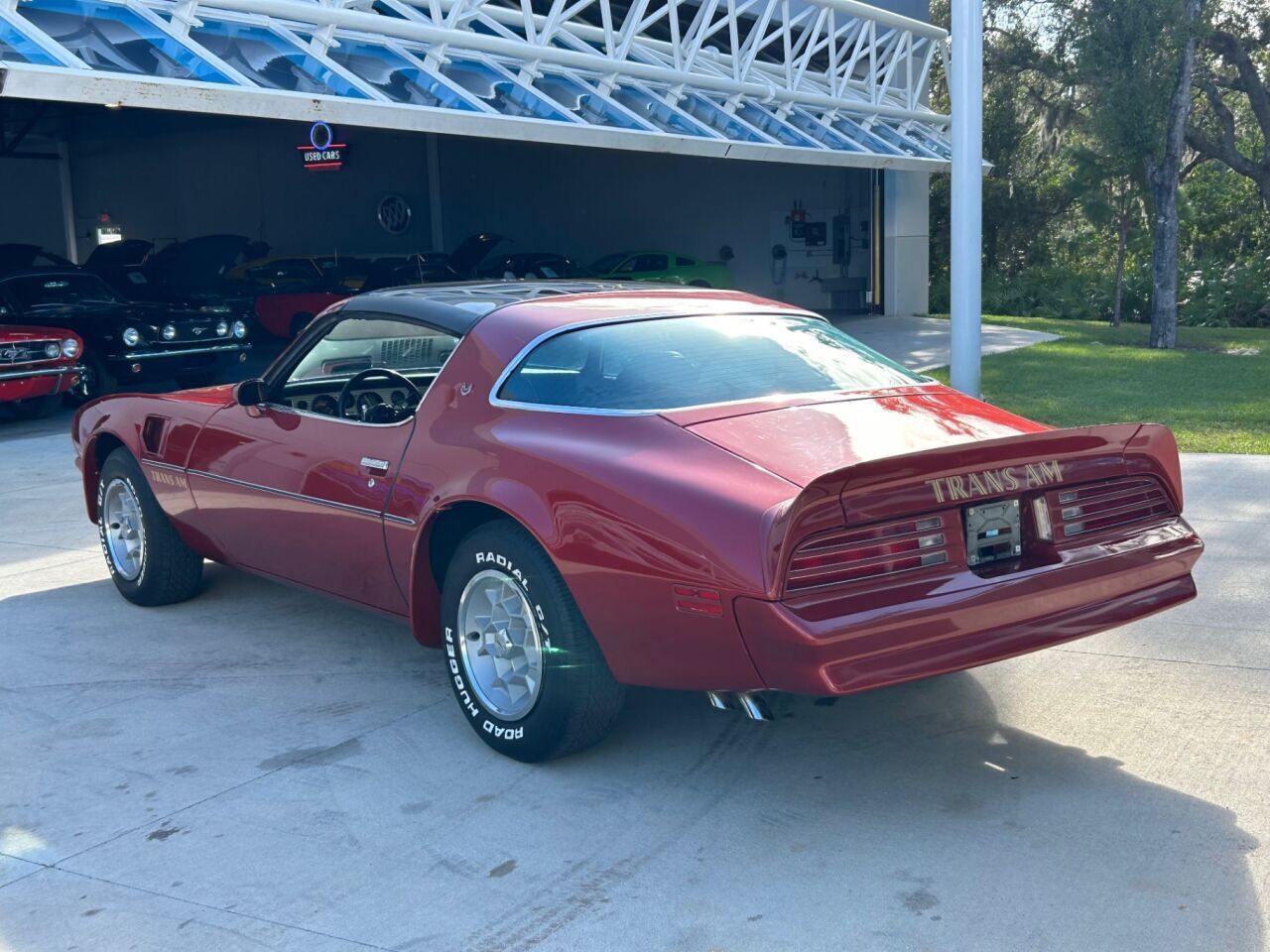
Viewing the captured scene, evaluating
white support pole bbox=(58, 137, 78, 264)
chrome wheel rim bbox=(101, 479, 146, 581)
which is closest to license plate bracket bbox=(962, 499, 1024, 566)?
chrome wheel rim bbox=(101, 479, 146, 581)

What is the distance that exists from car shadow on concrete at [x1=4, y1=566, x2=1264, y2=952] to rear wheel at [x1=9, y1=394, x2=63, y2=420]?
10.4 meters

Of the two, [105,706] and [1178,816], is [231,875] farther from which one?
[1178,816]

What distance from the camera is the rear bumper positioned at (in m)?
3.38

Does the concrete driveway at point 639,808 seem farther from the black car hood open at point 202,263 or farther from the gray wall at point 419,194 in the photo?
the gray wall at point 419,194

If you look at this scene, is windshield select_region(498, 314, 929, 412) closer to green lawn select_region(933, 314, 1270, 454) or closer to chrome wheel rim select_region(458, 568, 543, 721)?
chrome wheel rim select_region(458, 568, 543, 721)

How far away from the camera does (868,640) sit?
343 cm

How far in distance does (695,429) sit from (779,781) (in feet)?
3.68

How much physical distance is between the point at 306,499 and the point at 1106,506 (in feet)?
9.47

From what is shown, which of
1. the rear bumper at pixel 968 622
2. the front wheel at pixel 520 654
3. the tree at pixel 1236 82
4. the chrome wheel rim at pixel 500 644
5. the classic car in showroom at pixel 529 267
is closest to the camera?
the rear bumper at pixel 968 622

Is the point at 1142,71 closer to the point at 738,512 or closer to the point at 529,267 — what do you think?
the point at 529,267

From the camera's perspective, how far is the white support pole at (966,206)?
34.3 ft

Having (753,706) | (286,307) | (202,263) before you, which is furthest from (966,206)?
(202,263)

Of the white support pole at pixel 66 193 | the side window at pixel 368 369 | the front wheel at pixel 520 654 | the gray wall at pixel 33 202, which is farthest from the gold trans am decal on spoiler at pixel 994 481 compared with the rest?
the white support pole at pixel 66 193

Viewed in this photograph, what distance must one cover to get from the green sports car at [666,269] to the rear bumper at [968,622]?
21.0m
